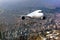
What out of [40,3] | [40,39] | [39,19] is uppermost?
[40,3]

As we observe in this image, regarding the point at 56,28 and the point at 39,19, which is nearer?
the point at 56,28

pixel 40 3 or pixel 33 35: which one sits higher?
pixel 40 3

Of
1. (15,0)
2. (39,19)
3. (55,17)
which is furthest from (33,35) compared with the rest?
(15,0)

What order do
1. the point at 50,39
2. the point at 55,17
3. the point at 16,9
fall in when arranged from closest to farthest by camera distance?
→ the point at 50,39 < the point at 55,17 < the point at 16,9

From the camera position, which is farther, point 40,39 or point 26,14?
point 26,14

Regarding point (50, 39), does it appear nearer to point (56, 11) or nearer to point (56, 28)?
point (56, 28)

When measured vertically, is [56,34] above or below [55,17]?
below

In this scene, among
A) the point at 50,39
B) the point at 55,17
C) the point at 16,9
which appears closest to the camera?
the point at 50,39

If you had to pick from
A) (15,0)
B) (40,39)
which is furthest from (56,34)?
(15,0)

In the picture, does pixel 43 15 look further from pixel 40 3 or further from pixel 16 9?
pixel 16 9
